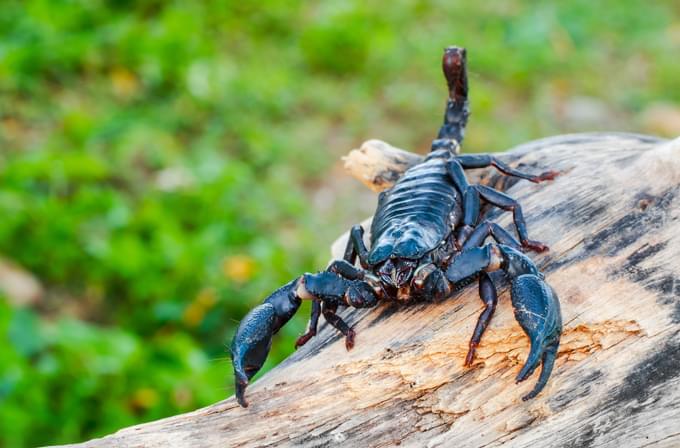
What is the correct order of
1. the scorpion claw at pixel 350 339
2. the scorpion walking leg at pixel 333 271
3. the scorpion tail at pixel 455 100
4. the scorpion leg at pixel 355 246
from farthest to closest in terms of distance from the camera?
the scorpion tail at pixel 455 100 < the scorpion leg at pixel 355 246 < the scorpion walking leg at pixel 333 271 < the scorpion claw at pixel 350 339

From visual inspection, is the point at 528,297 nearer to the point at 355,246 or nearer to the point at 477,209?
the point at 477,209

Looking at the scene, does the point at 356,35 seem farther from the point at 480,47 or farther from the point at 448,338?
the point at 448,338

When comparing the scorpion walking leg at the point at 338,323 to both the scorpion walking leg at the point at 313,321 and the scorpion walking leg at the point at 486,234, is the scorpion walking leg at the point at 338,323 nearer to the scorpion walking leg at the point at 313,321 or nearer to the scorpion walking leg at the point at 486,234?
the scorpion walking leg at the point at 313,321

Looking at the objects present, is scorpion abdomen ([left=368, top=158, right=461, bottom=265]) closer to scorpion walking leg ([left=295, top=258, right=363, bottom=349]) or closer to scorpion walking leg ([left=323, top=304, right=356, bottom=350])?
scorpion walking leg ([left=295, top=258, right=363, bottom=349])

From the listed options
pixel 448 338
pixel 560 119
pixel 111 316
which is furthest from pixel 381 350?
pixel 560 119

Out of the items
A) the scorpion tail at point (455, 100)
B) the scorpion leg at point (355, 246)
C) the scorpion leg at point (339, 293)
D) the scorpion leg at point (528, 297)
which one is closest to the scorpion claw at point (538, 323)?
the scorpion leg at point (528, 297)

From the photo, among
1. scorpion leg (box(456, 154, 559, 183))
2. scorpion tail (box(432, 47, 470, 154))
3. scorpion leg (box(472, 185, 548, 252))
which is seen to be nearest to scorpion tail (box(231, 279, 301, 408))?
scorpion leg (box(472, 185, 548, 252))

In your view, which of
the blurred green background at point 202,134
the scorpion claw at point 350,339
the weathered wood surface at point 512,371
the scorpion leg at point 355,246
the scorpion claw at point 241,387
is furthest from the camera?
the blurred green background at point 202,134
